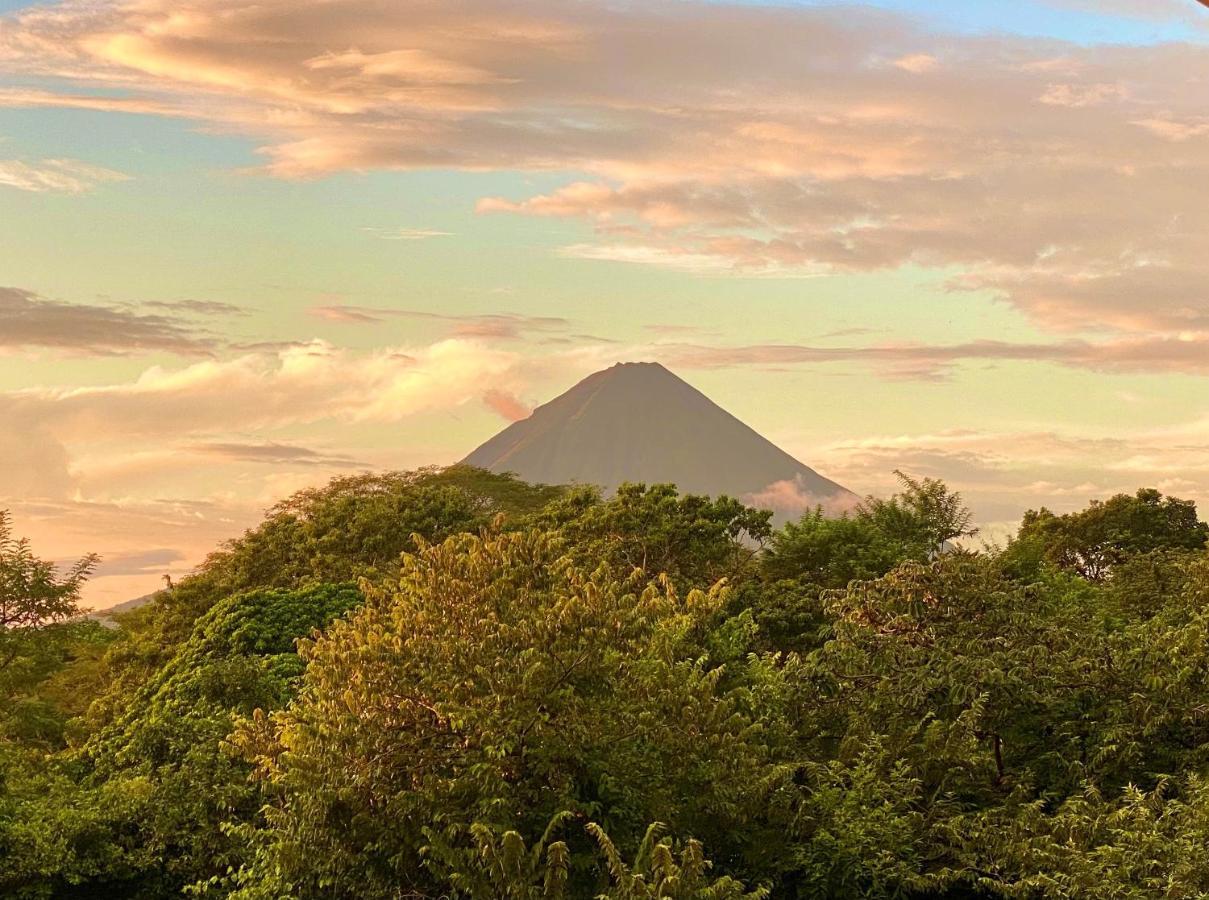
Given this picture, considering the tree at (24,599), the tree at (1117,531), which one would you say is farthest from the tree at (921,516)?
the tree at (24,599)

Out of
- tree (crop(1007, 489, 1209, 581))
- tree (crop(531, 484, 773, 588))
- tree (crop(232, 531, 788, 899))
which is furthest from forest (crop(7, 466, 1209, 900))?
tree (crop(1007, 489, 1209, 581))

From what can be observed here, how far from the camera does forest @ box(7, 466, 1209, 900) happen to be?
15.9 m

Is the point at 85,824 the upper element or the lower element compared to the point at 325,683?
lower

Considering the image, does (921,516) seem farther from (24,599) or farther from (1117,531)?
(24,599)

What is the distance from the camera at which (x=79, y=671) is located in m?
44.7

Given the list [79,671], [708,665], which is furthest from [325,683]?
[79,671]

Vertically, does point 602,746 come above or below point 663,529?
below

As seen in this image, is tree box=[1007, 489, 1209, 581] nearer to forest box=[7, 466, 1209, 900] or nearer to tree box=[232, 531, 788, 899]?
forest box=[7, 466, 1209, 900]

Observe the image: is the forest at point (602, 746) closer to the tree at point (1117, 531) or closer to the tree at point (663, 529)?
the tree at point (663, 529)

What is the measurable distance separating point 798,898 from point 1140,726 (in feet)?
20.3

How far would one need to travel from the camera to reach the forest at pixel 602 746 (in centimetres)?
1589

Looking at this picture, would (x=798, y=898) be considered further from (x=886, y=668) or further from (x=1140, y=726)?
(x=1140, y=726)

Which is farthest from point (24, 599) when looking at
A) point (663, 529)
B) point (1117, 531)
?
point (1117, 531)

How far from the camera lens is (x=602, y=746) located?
16.6 meters
